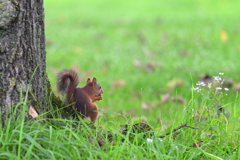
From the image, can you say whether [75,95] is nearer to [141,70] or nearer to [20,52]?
[20,52]

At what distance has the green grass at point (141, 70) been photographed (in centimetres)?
246

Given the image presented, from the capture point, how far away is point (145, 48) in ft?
32.0

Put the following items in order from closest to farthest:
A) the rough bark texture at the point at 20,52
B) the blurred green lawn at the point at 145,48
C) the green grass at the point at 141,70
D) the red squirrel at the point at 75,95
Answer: the green grass at the point at 141,70, the rough bark texture at the point at 20,52, the red squirrel at the point at 75,95, the blurred green lawn at the point at 145,48

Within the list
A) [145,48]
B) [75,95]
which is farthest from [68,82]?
[145,48]

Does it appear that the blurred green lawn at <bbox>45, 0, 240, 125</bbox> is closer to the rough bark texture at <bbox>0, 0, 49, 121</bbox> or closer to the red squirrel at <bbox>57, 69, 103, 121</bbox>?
the red squirrel at <bbox>57, 69, 103, 121</bbox>

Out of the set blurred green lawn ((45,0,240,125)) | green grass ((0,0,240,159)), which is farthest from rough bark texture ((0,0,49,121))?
blurred green lawn ((45,0,240,125))

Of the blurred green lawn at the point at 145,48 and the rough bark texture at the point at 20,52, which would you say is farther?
the blurred green lawn at the point at 145,48

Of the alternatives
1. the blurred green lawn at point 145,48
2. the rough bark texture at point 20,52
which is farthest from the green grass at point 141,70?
the rough bark texture at point 20,52

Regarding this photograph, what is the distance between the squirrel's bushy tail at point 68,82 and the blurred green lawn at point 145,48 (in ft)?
1.42

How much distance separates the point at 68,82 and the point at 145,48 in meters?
6.80

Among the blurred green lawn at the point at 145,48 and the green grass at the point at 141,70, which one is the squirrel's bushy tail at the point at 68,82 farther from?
the blurred green lawn at the point at 145,48

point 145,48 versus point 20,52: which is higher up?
point 20,52

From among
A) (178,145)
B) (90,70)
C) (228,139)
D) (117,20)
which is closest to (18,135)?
(178,145)

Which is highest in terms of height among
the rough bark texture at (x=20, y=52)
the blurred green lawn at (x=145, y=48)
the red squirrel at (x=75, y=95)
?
the rough bark texture at (x=20, y=52)
